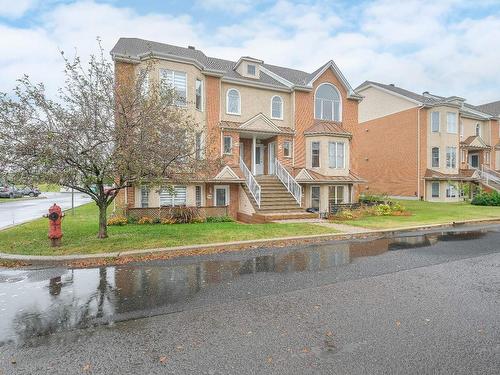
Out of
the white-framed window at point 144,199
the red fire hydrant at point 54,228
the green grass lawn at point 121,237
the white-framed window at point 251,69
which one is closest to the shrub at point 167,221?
the white-framed window at point 144,199

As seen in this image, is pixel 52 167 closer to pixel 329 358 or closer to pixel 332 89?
pixel 329 358

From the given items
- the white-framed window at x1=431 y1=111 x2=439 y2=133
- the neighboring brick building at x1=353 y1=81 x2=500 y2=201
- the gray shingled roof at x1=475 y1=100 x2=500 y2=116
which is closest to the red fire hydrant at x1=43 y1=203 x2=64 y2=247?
the neighboring brick building at x1=353 y1=81 x2=500 y2=201

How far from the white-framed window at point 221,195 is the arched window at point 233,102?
5.15 metres

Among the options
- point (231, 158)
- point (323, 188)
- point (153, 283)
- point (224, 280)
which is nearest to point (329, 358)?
point (224, 280)

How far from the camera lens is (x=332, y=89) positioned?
2322 cm

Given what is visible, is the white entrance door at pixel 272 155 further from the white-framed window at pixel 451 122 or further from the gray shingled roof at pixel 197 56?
the white-framed window at pixel 451 122

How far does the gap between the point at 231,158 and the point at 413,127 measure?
2102cm

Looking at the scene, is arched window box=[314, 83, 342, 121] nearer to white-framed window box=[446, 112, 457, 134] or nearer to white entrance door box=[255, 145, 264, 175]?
white entrance door box=[255, 145, 264, 175]

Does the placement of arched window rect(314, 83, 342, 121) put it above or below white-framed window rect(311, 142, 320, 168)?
above

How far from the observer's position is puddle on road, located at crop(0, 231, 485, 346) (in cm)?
482

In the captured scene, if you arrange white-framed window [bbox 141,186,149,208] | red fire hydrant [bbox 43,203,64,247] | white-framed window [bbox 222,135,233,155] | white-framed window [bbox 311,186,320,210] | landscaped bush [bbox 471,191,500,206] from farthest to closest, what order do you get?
1. landscaped bush [bbox 471,191,500,206]
2. white-framed window [bbox 311,186,320,210]
3. white-framed window [bbox 222,135,233,155]
4. white-framed window [bbox 141,186,149,208]
5. red fire hydrant [bbox 43,203,64,247]

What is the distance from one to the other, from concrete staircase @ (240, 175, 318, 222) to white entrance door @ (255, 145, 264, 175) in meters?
2.22

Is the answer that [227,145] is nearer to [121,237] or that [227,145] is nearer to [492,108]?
[121,237]

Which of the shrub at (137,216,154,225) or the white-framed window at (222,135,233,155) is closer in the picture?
the shrub at (137,216,154,225)
